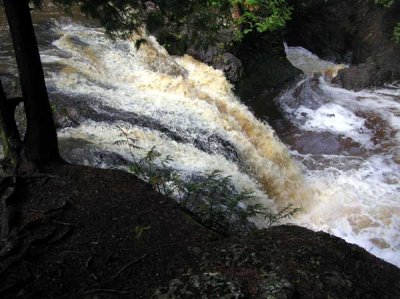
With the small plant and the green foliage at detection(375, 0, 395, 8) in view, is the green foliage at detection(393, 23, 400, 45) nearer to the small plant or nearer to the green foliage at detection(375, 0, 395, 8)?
the green foliage at detection(375, 0, 395, 8)

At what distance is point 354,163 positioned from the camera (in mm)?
9742

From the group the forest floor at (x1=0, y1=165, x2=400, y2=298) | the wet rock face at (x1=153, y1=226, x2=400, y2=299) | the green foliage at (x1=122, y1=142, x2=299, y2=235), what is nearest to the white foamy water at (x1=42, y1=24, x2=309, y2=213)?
the green foliage at (x1=122, y1=142, x2=299, y2=235)

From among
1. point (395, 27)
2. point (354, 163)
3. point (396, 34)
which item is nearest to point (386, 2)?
point (395, 27)

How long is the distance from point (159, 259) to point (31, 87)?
2419mm

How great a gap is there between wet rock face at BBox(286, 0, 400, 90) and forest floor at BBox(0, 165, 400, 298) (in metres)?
11.4

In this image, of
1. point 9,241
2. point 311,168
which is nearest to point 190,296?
point 9,241

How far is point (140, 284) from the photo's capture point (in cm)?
378

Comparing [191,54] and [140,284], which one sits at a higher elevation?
[140,284]

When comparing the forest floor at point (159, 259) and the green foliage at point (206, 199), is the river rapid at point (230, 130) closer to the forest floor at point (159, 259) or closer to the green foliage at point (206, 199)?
the green foliage at point (206, 199)

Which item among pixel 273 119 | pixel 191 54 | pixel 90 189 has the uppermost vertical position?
pixel 90 189

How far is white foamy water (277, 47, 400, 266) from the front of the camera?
7730 millimetres

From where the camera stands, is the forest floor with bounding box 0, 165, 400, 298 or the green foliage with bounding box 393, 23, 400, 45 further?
the green foliage with bounding box 393, 23, 400, 45

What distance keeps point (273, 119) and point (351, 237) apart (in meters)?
4.86

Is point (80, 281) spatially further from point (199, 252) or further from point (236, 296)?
point (236, 296)
